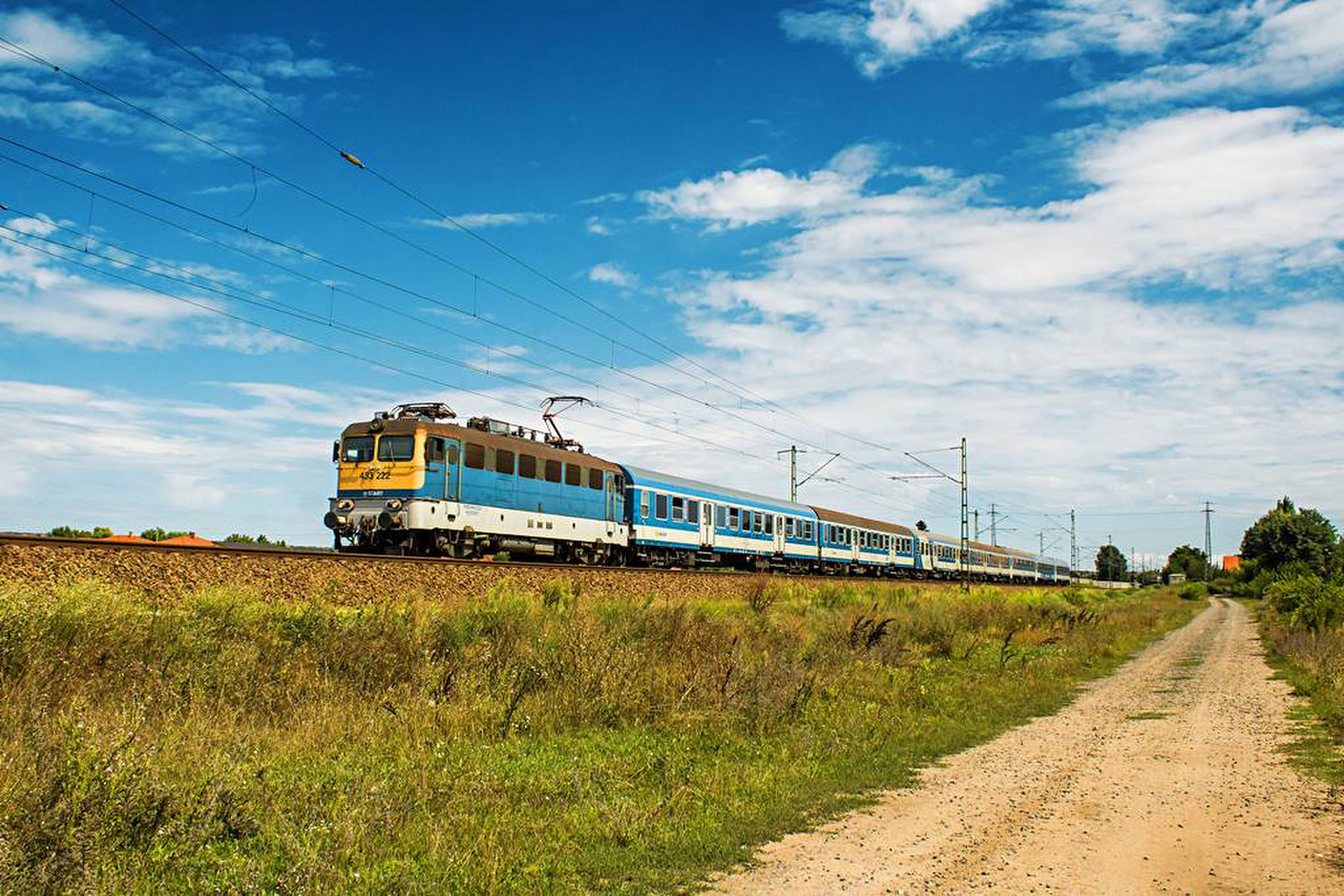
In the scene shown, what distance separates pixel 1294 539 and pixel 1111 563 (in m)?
101

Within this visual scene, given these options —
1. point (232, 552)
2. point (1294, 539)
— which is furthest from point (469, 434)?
point (1294, 539)

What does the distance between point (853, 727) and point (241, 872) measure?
8246 mm

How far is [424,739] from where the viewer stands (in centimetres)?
990

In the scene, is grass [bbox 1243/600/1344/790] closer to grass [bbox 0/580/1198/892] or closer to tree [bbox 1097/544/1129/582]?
grass [bbox 0/580/1198/892]

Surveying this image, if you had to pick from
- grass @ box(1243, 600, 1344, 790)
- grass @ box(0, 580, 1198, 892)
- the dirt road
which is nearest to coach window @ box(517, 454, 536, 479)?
grass @ box(0, 580, 1198, 892)

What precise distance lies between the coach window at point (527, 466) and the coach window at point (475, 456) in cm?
190

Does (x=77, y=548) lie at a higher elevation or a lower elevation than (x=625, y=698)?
higher

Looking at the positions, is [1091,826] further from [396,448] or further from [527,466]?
[527,466]

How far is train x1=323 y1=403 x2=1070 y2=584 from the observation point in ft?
79.7

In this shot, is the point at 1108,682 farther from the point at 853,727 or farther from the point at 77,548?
the point at 77,548

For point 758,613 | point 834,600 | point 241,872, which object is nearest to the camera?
point 241,872

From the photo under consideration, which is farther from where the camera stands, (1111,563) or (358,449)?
(1111,563)

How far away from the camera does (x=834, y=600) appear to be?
3253cm

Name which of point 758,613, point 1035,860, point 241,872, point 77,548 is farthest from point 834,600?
point 241,872
